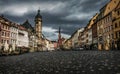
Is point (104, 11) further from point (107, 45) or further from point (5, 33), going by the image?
point (5, 33)

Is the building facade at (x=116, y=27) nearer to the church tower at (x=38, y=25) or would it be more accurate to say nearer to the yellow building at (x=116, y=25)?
the yellow building at (x=116, y=25)

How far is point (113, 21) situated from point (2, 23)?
4135cm

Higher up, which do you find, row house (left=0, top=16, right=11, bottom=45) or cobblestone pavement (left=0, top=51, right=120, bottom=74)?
row house (left=0, top=16, right=11, bottom=45)

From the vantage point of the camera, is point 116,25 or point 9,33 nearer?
point 116,25

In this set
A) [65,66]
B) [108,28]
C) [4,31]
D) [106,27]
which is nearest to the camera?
[65,66]

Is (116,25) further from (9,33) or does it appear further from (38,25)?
(38,25)

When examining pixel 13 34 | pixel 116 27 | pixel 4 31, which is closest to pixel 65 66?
pixel 116 27

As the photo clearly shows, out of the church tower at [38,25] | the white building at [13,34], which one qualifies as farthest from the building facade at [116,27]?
the church tower at [38,25]

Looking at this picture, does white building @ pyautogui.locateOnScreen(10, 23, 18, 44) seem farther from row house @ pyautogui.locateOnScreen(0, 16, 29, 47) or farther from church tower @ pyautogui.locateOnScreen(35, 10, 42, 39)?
church tower @ pyautogui.locateOnScreen(35, 10, 42, 39)

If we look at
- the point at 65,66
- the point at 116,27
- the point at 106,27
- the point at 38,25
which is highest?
the point at 38,25

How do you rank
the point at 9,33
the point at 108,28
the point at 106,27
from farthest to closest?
the point at 9,33
the point at 106,27
the point at 108,28

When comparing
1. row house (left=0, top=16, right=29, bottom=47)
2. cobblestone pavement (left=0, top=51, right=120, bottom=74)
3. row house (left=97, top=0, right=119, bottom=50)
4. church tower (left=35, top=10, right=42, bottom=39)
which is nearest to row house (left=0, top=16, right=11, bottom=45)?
row house (left=0, top=16, right=29, bottom=47)

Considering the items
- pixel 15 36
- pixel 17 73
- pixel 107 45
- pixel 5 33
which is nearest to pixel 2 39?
pixel 5 33

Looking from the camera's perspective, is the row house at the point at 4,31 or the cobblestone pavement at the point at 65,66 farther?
the row house at the point at 4,31
